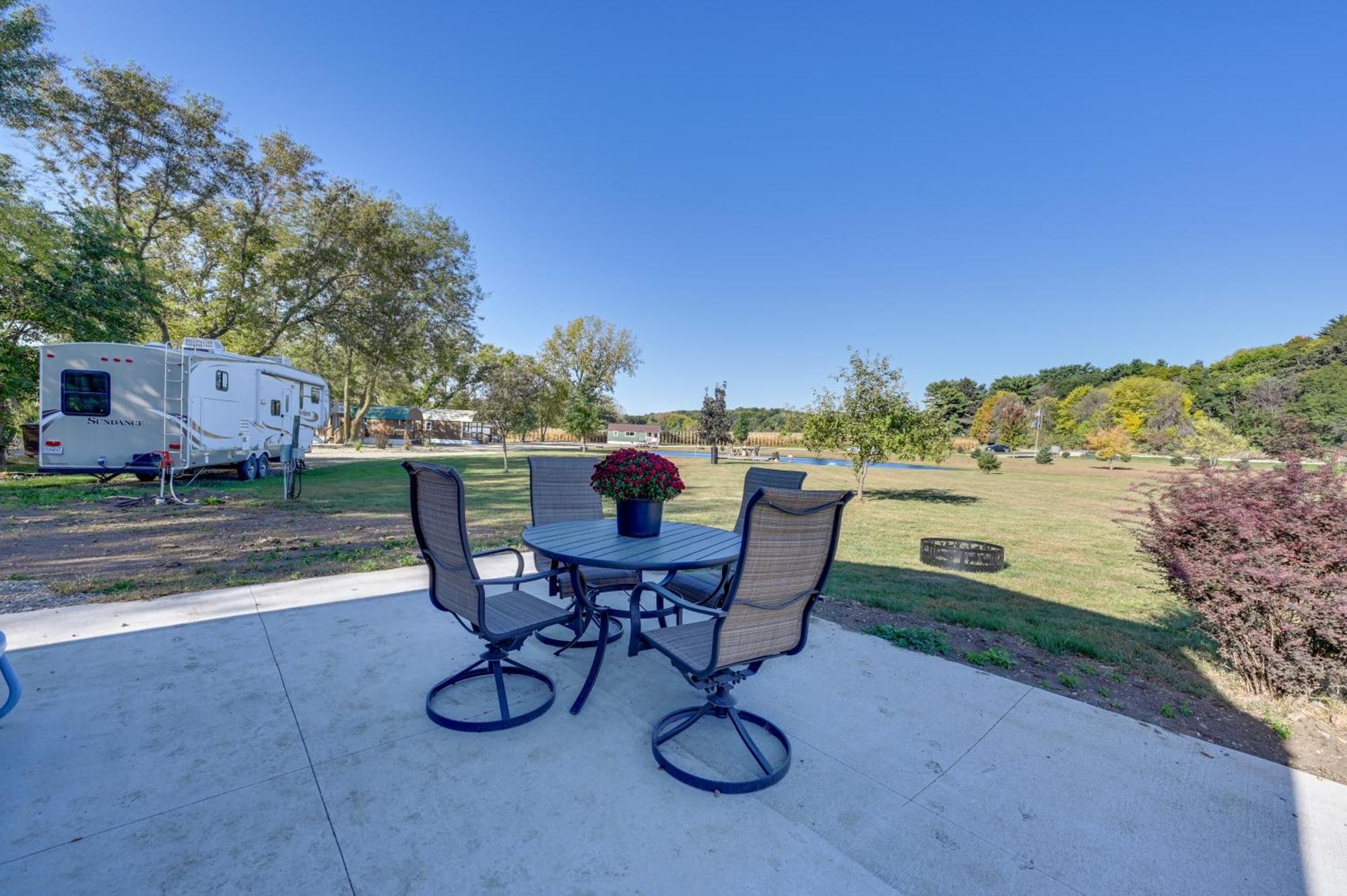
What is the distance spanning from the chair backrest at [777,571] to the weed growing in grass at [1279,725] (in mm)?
2367

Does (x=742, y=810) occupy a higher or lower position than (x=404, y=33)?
lower

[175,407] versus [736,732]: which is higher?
[175,407]

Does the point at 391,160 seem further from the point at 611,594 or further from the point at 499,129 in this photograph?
the point at 611,594

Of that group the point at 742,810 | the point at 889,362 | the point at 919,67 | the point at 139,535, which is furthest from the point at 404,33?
the point at 742,810

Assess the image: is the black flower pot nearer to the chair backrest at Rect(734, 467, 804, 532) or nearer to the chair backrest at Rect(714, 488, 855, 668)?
the chair backrest at Rect(734, 467, 804, 532)

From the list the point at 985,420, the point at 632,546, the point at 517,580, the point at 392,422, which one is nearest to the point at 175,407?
the point at 517,580

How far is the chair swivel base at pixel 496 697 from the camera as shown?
210 centimetres

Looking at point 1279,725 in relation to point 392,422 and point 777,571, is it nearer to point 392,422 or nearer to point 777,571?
point 777,571

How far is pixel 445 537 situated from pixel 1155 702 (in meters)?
3.65

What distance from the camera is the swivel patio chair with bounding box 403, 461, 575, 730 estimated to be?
1.96m

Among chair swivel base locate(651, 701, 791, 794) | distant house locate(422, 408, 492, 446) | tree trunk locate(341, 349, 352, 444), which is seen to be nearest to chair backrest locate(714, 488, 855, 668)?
chair swivel base locate(651, 701, 791, 794)

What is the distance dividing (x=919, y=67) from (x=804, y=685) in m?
14.6

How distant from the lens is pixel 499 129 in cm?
1381

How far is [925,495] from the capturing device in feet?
42.3
